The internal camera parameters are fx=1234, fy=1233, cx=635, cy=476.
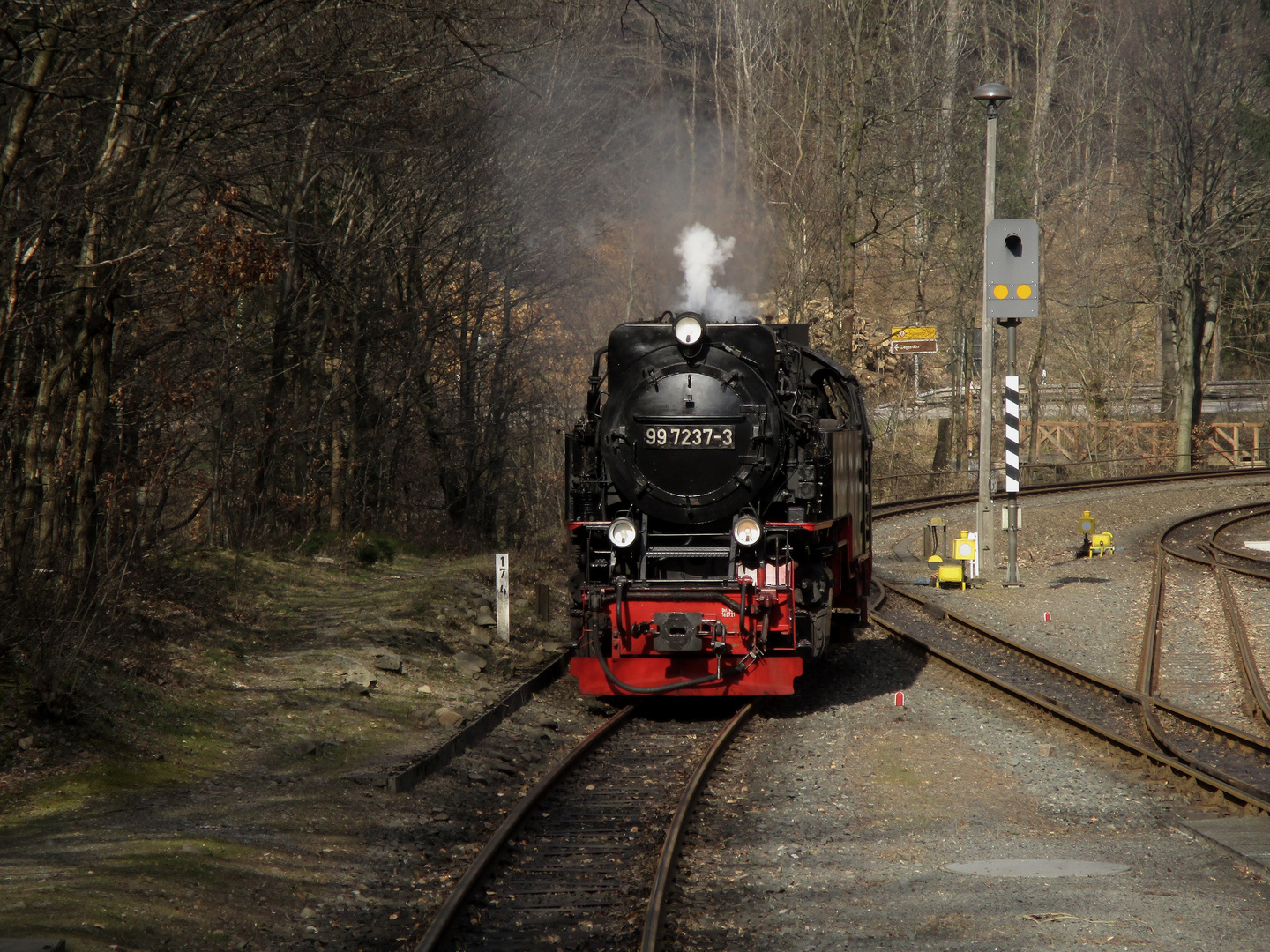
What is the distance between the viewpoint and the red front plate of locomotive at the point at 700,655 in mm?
10222

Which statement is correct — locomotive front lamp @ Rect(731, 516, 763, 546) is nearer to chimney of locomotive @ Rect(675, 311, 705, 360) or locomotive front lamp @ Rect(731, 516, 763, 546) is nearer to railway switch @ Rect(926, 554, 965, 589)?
chimney of locomotive @ Rect(675, 311, 705, 360)

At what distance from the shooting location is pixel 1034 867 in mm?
6453

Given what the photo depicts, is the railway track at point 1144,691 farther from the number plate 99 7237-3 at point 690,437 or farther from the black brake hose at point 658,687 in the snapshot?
the number plate 99 7237-3 at point 690,437

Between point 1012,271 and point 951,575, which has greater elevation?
point 1012,271

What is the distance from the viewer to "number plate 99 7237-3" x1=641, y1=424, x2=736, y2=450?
10.5 m

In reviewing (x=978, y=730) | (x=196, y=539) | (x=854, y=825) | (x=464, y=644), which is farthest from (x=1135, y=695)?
(x=196, y=539)

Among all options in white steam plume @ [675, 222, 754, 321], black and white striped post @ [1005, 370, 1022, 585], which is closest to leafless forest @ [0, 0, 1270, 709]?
white steam plume @ [675, 222, 754, 321]

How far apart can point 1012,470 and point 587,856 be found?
14.1m

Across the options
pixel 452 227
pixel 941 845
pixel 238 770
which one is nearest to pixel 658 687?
pixel 238 770

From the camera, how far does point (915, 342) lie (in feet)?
146

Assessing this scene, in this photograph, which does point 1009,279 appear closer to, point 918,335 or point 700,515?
point 700,515

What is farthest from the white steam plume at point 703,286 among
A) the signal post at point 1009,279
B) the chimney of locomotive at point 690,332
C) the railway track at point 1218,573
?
the signal post at point 1009,279

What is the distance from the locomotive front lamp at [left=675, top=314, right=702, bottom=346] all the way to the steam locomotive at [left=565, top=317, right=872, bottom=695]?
0.06 ft

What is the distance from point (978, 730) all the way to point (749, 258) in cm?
1021
